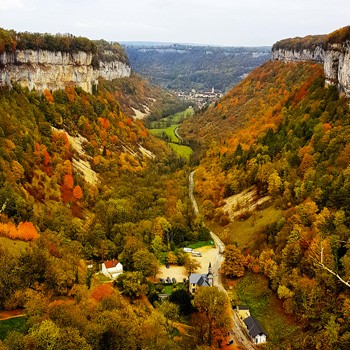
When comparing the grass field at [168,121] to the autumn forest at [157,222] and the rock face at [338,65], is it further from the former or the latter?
the rock face at [338,65]

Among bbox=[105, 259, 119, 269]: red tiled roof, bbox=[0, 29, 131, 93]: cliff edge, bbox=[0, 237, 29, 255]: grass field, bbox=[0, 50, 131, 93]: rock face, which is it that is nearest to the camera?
bbox=[0, 237, 29, 255]: grass field

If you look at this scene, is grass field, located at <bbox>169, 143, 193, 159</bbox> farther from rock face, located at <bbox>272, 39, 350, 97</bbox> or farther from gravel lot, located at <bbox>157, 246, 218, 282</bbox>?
gravel lot, located at <bbox>157, 246, 218, 282</bbox>

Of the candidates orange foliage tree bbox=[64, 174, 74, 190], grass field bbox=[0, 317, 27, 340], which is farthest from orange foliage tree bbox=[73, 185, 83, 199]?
grass field bbox=[0, 317, 27, 340]

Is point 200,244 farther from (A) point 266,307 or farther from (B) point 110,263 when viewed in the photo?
(A) point 266,307

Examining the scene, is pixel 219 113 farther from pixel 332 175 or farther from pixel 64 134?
pixel 332 175

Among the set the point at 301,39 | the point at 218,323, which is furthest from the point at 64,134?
the point at 301,39

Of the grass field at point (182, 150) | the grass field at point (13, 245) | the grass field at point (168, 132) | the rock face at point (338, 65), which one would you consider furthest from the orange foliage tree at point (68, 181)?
the grass field at point (168, 132)
